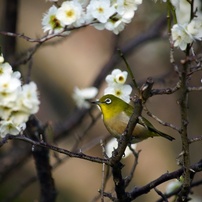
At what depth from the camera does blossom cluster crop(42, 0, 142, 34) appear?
2.46m

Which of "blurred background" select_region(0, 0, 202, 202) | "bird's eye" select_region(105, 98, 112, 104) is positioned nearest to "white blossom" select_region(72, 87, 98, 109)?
"bird's eye" select_region(105, 98, 112, 104)

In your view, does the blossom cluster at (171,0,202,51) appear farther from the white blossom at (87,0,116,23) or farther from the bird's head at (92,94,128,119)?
the bird's head at (92,94,128,119)

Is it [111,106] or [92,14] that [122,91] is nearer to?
[92,14]

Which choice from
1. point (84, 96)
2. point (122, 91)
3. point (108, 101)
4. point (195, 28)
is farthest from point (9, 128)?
point (84, 96)

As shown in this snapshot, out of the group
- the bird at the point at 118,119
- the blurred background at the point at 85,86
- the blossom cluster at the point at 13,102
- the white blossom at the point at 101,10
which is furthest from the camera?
the blurred background at the point at 85,86

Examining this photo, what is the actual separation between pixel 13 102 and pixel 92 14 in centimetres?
56

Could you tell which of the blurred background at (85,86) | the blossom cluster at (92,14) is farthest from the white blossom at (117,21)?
the blurred background at (85,86)

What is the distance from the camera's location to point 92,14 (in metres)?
2.49

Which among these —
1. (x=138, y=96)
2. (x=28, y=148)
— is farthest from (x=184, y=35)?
(x=28, y=148)

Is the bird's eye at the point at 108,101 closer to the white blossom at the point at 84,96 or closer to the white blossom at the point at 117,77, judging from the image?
the white blossom at the point at 117,77

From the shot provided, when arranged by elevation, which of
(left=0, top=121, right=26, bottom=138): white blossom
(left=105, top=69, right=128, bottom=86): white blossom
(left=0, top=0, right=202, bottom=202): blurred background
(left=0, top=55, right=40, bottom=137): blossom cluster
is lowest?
(left=0, top=121, right=26, bottom=138): white blossom

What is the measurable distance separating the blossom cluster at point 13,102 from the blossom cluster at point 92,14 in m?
0.42

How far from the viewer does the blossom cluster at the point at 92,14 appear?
8.05 feet

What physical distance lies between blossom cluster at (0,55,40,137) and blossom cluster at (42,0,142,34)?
417 mm
